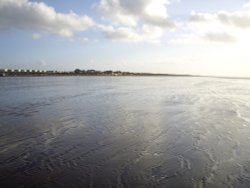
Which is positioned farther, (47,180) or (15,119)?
(15,119)

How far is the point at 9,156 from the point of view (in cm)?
1055

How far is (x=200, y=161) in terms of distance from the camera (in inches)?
412

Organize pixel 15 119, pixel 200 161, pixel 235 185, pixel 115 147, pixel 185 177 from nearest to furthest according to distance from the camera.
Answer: pixel 235 185 → pixel 185 177 → pixel 200 161 → pixel 115 147 → pixel 15 119

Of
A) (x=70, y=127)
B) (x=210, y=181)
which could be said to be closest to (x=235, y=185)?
(x=210, y=181)

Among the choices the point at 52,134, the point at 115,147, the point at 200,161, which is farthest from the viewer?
the point at 52,134

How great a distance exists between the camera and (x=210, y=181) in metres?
8.58

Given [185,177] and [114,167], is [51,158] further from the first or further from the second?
[185,177]

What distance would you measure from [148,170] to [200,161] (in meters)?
2.09

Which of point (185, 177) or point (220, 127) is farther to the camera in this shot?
point (220, 127)

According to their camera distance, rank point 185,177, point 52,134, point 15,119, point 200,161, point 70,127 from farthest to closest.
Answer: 1. point 15,119
2. point 70,127
3. point 52,134
4. point 200,161
5. point 185,177

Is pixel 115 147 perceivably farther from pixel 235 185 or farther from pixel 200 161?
pixel 235 185

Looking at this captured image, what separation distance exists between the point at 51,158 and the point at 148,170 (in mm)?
3325

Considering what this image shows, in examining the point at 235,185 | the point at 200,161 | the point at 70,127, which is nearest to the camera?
the point at 235,185

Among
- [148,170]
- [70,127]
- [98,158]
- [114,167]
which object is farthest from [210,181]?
[70,127]
